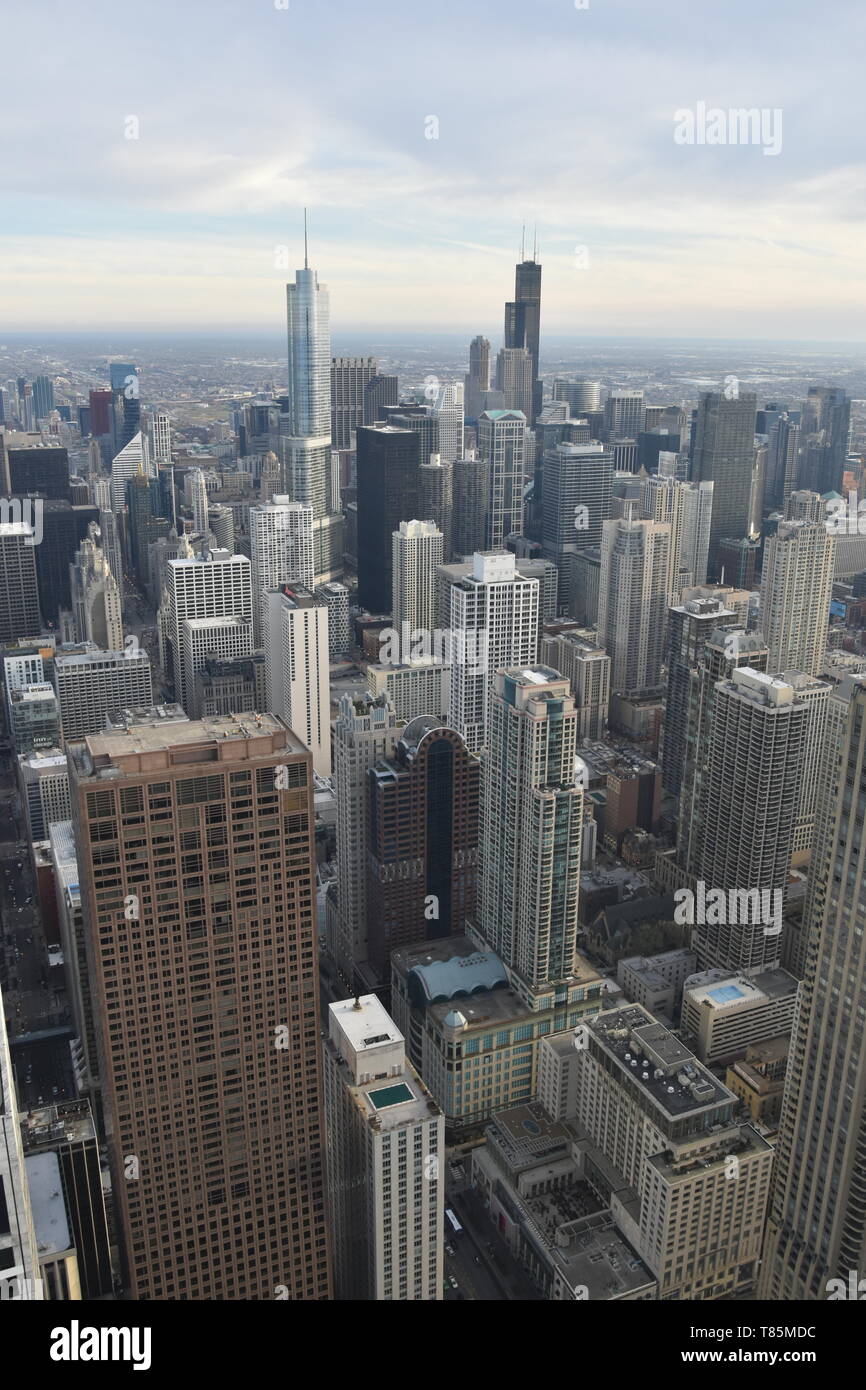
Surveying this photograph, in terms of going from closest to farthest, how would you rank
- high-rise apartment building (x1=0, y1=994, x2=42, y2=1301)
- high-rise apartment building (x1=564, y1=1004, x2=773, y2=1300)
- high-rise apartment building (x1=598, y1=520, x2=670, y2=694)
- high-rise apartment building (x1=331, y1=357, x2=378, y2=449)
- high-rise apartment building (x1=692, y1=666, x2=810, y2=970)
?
high-rise apartment building (x1=0, y1=994, x2=42, y2=1301) → high-rise apartment building (x1=564, y1=1004, x2=773, y2=1300) → high-rise apartment building (x1=692, y1=666, x2=810, y2=970) → high-rise apartment building (x1=598, y1=520, x2=670, y2=694) → high-rise apartment building (x1=331, y1=357, x2=378, y2=449)

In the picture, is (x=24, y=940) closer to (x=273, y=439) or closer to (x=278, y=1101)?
(x=278, y=1101)

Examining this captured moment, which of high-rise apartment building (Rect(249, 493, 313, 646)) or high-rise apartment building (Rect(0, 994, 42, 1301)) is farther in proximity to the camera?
high-rise apartment building (Rect(249, 493, 313, 646))

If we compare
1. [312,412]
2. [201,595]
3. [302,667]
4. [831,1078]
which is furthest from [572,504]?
[831,1078]

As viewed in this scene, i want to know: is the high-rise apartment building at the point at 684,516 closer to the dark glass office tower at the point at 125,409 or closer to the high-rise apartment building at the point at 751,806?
the high-rise apartment building at the point at 751,806

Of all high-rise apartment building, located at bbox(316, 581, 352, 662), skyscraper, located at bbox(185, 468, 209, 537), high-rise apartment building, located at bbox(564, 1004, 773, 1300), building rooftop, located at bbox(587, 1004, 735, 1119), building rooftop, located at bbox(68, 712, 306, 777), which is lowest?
high-rise apartment building, located at bbox(564, 1004, 773, 1300)

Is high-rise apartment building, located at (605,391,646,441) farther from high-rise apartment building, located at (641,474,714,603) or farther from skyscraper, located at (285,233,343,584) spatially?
skyscraper, located at (285,233,343,584)

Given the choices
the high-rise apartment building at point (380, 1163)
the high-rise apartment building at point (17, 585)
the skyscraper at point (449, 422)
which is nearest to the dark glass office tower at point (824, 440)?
the skyscraper at point (449, 422)

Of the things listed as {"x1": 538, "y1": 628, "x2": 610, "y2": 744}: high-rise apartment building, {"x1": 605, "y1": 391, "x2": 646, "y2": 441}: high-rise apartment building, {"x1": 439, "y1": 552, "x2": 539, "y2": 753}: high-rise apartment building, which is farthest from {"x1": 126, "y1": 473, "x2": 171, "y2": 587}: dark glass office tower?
{"x1": 605, "y1": 391, "x2": 646, "y2": 441}: high-rise apartment building

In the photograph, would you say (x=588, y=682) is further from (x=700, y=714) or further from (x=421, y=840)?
(x=421, y=840)
